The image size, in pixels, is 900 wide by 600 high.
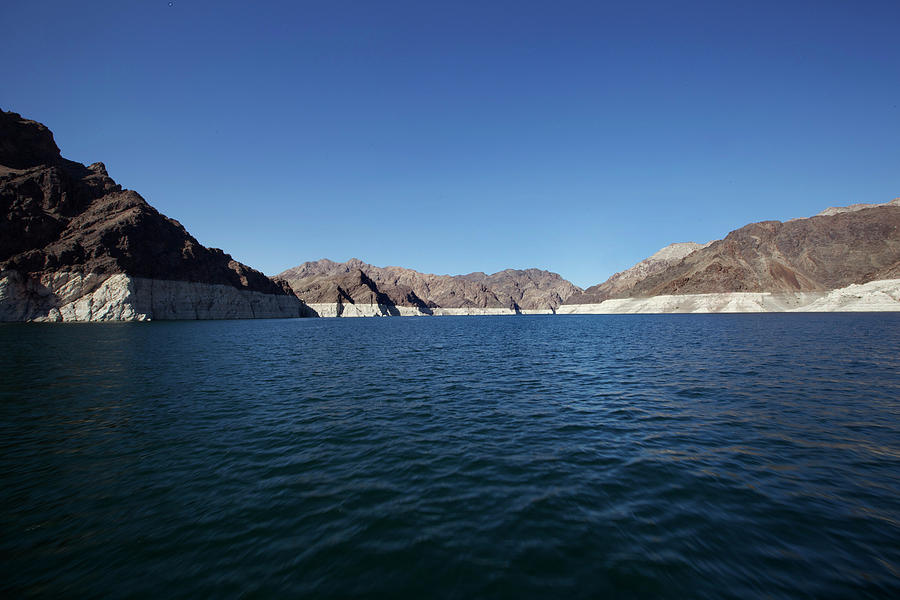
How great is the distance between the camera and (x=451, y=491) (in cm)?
818

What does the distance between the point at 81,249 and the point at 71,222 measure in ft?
42.5

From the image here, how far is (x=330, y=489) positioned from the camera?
8.36 m

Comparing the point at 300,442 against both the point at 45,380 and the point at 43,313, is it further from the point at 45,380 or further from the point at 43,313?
the point at 43,313

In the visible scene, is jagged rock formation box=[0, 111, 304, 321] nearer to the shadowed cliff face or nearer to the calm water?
the shadowed cliff face

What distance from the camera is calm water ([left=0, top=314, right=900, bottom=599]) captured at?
213 inches

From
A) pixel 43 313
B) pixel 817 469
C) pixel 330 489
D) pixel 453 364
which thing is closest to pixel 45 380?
pixel 330 489

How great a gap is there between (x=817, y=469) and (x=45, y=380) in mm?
33655

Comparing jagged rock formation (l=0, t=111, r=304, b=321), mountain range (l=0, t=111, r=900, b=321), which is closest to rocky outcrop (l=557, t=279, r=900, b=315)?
mountain range (l=0, t=111, r=900, b=321)

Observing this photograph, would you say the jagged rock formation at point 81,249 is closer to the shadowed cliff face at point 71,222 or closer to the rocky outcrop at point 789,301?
the shadowed cliff face at point 71,222

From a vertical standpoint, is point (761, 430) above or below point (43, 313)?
below

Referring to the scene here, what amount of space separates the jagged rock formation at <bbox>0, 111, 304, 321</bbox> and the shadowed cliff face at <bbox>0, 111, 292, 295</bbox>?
205 millimetres

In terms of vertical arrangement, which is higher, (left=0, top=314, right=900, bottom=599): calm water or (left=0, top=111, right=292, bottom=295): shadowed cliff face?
(left=0, top=111, right=292, bottom=295): shadowed cliff face

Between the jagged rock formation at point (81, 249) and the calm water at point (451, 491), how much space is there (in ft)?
302

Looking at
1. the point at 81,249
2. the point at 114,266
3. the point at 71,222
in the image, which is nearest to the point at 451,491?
the point at 114,266
